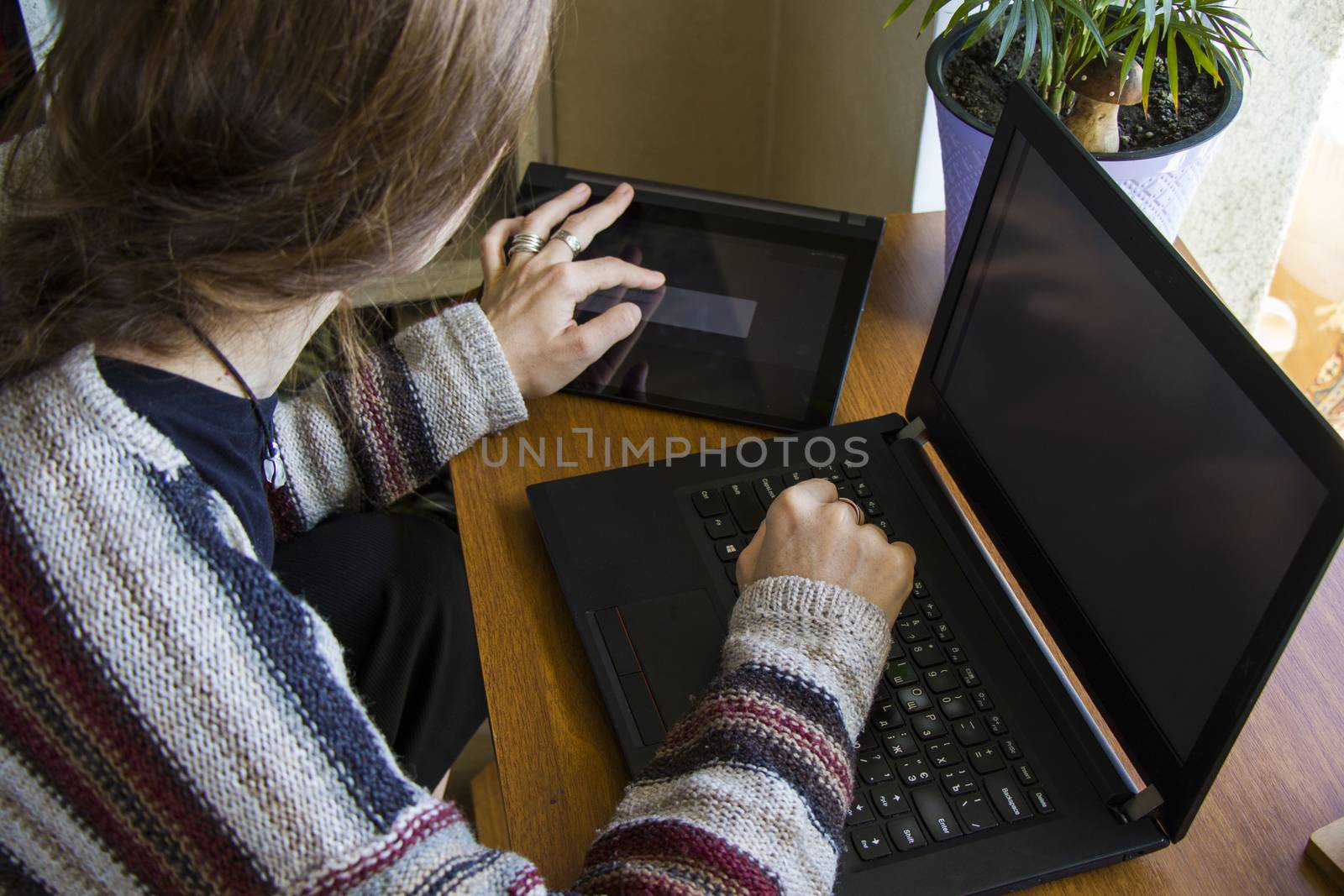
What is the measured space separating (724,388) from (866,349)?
133mm

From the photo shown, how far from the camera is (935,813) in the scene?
2.04 ft

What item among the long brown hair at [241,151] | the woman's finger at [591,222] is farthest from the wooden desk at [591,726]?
the long brown hair at [241,151]

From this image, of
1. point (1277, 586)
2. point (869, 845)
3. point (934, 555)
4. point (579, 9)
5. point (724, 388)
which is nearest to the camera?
point (1277, 586)

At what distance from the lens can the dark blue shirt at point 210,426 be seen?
603 millimetres

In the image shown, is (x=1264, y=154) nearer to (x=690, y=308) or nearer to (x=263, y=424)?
(x=690, y=308)

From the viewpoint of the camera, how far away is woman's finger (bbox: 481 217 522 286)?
917mm

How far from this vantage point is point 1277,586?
0.50 metres

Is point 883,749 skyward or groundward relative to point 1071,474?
groundward

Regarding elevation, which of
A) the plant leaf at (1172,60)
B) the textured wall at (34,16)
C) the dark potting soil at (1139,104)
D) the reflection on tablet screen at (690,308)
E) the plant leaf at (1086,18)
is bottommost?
the reflection on tablet screen at (690,308)

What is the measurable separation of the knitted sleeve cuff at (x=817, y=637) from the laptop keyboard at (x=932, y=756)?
1.0 inches

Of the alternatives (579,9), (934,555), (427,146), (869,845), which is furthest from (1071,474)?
(579,9)

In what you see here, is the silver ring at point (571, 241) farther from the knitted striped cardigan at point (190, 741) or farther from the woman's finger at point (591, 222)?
the knitted striped cardigan at point (190, 741)

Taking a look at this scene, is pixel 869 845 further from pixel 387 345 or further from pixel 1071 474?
pixel 387 345

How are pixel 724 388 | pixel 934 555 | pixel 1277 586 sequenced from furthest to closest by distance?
pixel 724 388 → pixel 934 555 → pixel 1277 586
